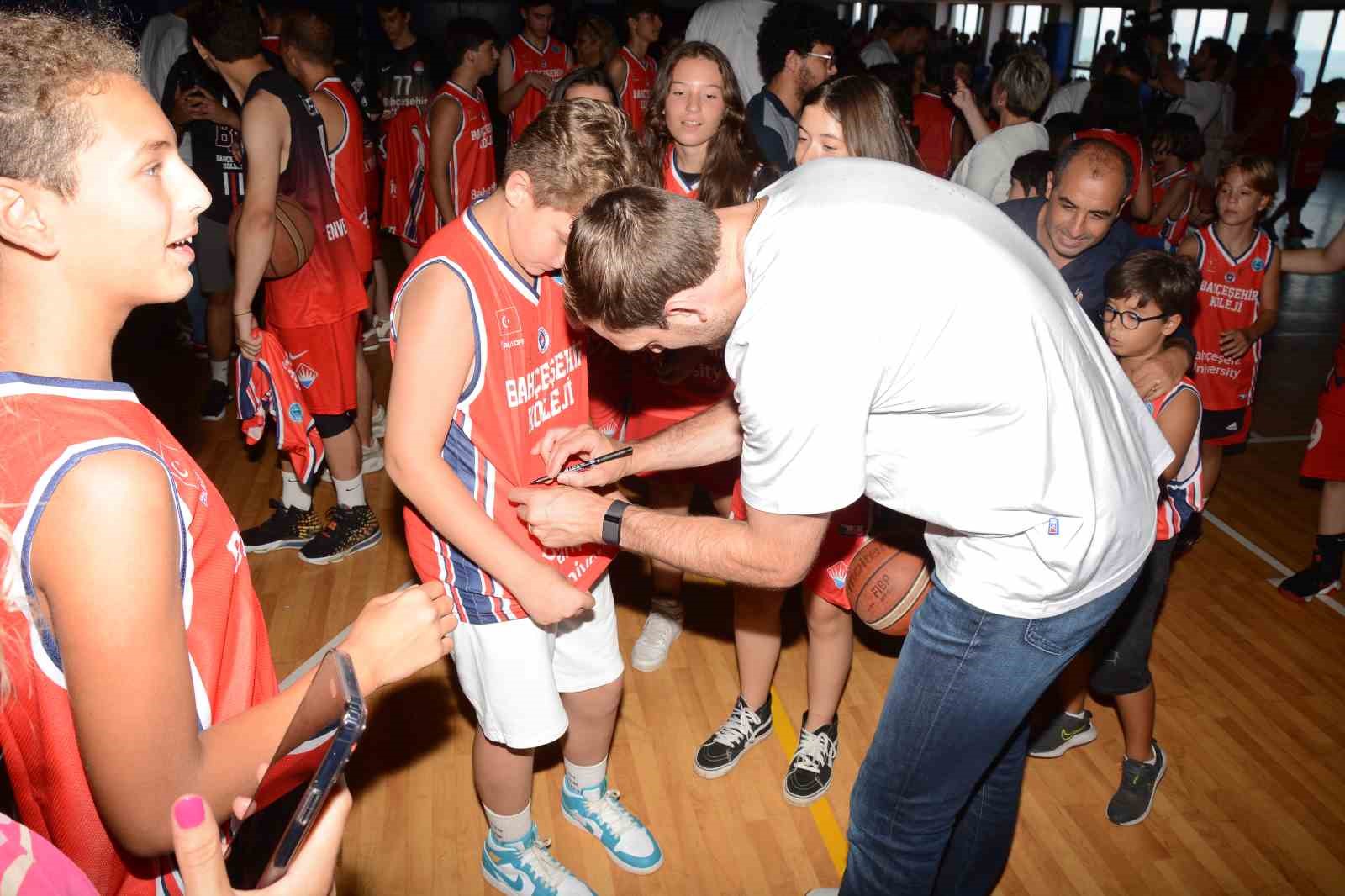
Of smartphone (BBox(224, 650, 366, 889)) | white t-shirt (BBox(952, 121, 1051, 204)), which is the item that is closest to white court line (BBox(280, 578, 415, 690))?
smartphone (BBox(224, 650, 366, 889))

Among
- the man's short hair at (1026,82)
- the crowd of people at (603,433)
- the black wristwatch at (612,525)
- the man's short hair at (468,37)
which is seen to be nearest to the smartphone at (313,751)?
the crowd of people at (603,433)

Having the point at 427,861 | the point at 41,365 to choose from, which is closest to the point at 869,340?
the point at 41,365

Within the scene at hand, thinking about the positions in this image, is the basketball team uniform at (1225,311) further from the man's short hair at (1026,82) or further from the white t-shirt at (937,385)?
the white t-shirt at (937,385)

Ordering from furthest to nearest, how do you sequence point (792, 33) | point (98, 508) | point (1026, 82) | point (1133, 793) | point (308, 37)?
point (1026, 82), point (792, 33), point (308, 37), point (1133, 793), point (98, 508)

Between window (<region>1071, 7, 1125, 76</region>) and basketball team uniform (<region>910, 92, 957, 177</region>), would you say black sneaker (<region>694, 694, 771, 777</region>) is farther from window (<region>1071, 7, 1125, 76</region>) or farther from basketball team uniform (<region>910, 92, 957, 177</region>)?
window (<region>1071, 7, 1125, 76</region>)

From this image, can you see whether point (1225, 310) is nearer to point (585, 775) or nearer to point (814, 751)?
point (814, 751)

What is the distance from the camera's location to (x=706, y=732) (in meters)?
3.01

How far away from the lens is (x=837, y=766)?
114 inches

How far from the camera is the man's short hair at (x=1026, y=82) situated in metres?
4.22

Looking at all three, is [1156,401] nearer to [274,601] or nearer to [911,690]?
[911,690]

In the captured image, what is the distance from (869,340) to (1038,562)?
539 millimetres

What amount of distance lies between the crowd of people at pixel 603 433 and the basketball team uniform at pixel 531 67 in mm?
2462

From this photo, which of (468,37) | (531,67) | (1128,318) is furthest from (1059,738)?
(531,67)

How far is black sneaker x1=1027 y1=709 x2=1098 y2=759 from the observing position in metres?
2.96
